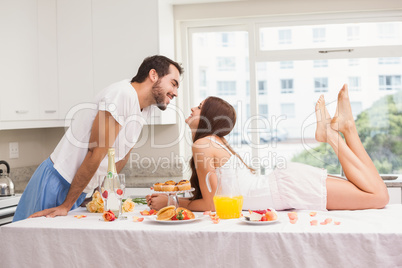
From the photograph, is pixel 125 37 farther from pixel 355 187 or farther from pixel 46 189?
pixel 355 187

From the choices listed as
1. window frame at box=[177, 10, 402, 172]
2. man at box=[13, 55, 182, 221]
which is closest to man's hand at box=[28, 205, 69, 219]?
man at box=[13, 55, 182, 221]

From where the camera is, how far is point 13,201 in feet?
10.3

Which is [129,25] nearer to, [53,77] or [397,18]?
[53,77]

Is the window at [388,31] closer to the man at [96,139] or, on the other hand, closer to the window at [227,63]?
the window at [227,63]

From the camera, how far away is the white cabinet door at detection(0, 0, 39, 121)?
328 cm

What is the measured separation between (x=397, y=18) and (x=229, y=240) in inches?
118

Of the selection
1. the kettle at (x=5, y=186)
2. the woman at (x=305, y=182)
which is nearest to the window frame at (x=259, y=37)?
the kettle at (x=5, y=186)

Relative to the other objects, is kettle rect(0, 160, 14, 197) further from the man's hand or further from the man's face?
the man's face

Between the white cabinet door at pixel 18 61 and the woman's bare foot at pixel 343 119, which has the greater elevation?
the white cabinet door at pixel 18 61

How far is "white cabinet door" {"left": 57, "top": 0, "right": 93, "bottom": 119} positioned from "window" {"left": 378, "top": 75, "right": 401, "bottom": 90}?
233cm

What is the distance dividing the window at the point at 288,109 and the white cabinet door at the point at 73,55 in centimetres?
158

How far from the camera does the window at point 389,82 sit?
4.02m

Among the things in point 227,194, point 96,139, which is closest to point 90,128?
point 96,139

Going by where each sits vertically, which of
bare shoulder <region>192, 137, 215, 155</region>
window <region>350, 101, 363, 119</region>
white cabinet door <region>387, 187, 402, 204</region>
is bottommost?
white cabinet door <region>387, 187, 402, 204</region>
